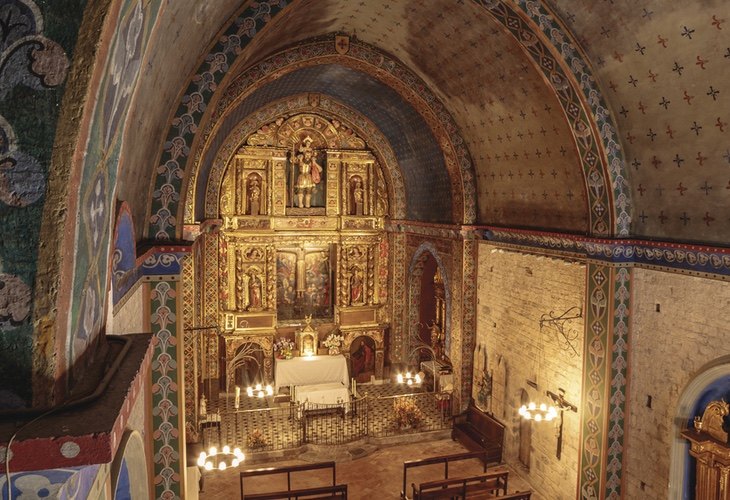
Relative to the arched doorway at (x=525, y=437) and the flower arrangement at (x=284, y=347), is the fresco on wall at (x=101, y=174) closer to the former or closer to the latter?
the arched doorway at (x=525, y=437)

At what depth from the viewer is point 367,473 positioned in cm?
1208

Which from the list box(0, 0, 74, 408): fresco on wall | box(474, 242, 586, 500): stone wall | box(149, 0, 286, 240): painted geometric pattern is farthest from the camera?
box(474, 242, 586, 500): stone wall

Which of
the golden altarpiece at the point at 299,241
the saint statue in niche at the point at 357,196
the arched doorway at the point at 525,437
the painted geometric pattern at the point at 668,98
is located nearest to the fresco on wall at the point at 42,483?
the painted geometric pattern at the point at 668,98

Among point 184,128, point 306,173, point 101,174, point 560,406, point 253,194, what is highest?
point 306,173

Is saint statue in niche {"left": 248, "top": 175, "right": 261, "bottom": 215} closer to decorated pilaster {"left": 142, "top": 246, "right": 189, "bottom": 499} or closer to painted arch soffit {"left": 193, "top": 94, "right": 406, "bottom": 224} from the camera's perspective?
painted arch soffit {"left": 193, "top": 94, "right": 406, "bottom": 224}

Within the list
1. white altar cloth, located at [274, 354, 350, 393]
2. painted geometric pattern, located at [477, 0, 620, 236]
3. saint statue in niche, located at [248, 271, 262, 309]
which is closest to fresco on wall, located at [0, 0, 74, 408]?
painted geometric pattern, located at [477, 0, 620, 236]

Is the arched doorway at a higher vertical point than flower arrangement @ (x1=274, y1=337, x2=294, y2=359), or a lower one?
lower

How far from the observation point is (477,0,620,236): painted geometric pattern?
865cm

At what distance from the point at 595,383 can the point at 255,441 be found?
7.67 m

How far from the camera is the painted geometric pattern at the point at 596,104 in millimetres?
8414

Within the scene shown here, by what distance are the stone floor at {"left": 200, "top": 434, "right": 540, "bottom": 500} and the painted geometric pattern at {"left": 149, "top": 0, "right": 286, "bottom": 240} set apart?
6786mm

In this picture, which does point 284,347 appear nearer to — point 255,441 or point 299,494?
point 255,441

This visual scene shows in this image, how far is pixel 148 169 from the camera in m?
6.37

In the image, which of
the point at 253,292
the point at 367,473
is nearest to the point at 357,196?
the point at 253,292
